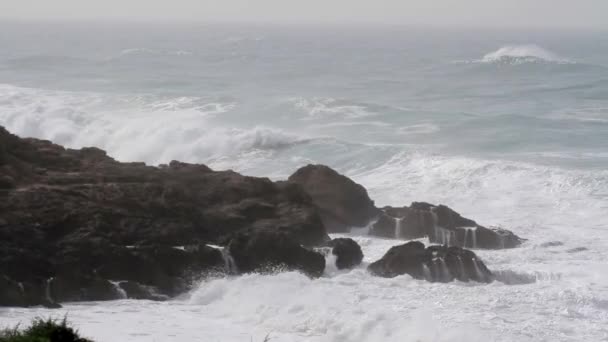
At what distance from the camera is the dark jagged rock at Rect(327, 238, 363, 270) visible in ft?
65.6

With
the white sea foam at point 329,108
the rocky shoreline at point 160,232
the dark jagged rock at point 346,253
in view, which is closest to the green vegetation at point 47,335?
the rocky shoreline at point 160,232

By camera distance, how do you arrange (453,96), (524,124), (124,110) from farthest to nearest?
(453,96) → (124,110) → (524,124)

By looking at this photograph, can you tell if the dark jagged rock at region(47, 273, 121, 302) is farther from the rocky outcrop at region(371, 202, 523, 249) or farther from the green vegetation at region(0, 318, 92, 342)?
the rocky outcrop at region(371, 202, 523, 249)

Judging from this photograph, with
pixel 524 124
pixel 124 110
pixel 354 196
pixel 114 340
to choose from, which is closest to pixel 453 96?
pixel 524 124

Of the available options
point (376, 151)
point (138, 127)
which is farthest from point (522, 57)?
point (376, 151)

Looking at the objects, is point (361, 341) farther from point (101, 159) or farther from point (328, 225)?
point (101, 159)

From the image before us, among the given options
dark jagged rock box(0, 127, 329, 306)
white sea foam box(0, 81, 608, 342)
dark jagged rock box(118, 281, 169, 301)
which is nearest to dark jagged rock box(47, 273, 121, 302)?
dark jagged rock box(0, 127, 329, 306)

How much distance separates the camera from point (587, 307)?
17.7 metres

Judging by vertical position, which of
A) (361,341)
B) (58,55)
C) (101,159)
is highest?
(58,55)

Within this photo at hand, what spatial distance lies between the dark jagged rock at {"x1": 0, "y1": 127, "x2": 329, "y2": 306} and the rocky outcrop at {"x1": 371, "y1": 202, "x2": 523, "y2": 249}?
2.54 meters

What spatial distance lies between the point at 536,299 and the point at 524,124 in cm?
2280

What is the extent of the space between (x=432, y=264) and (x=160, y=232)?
212 inches

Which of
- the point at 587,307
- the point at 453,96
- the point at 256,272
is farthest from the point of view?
the point at 453,96

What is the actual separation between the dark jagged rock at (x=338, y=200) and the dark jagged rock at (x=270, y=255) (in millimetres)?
3522
